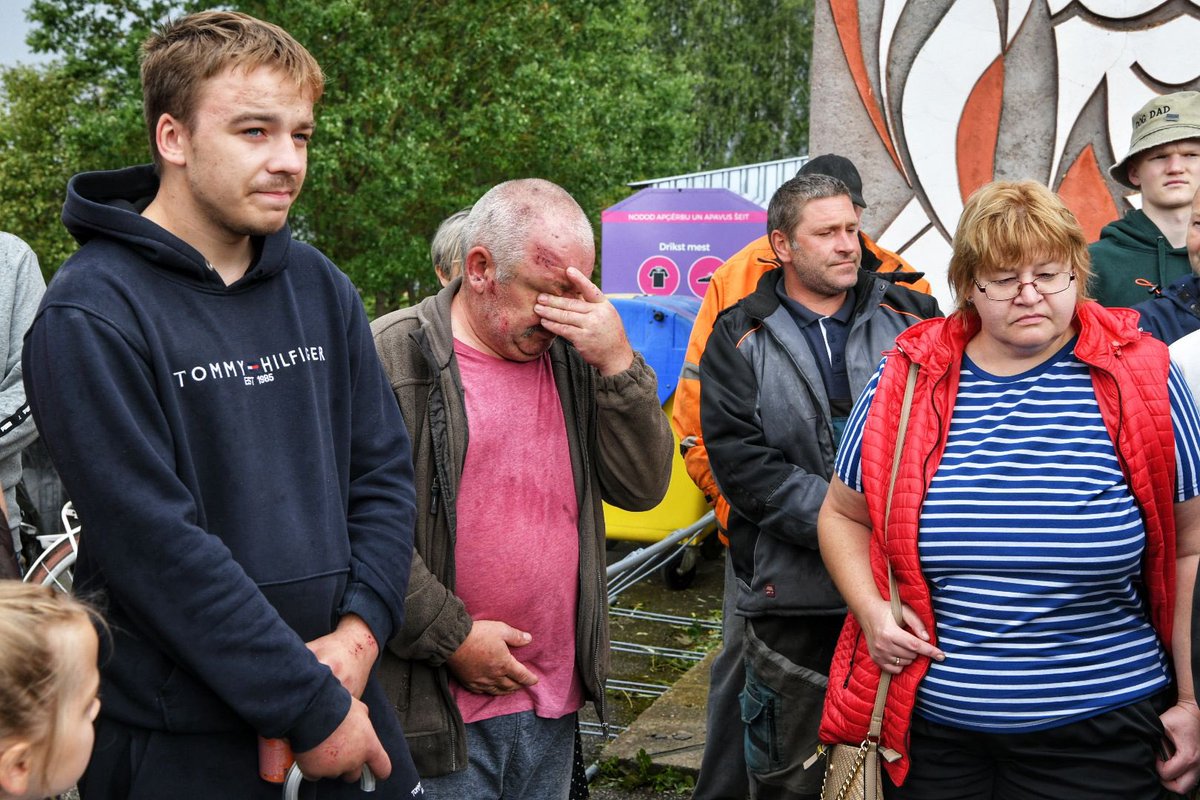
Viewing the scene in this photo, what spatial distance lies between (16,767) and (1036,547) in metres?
1.82

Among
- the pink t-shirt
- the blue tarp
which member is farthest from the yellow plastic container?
the pink t-shirt

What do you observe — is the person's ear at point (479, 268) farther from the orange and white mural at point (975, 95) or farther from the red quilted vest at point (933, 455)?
the orange and white mural at point (975, 95)

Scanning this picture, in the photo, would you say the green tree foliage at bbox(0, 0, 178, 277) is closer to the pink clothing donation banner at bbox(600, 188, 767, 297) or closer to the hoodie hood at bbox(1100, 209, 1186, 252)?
the pink clothing donation banner at bbox(600, 188, 767, 297)

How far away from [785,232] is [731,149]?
37.0 meters

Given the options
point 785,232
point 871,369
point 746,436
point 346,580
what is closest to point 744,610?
point 746,436

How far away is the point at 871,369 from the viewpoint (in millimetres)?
3369

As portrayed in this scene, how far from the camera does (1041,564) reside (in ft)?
7.53

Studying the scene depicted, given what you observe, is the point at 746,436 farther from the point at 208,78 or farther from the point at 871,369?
the point at 208,78

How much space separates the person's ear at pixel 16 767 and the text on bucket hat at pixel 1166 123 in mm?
3603

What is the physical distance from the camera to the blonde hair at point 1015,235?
7.91 ft

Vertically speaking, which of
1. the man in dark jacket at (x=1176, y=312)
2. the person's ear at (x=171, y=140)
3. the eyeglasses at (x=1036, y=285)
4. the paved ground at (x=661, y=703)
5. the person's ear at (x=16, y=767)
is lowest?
the paved ground at (x=661, y=703)

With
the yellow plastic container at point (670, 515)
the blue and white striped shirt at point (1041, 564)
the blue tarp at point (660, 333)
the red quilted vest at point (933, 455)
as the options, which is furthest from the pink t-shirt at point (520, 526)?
the blue tarp at point (660, 333)

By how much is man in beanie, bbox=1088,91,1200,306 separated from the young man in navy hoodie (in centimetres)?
263

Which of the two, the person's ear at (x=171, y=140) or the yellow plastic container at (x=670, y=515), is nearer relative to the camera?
the person's ear at (x=171, y=140)
